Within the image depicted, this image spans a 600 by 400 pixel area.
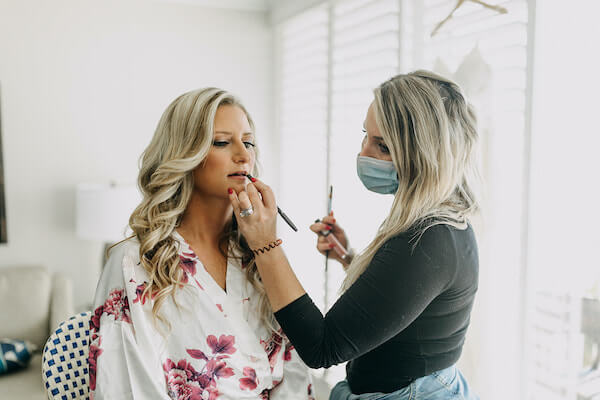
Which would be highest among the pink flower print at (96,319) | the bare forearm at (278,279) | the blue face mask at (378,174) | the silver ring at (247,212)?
the blue face mask at (378,174)

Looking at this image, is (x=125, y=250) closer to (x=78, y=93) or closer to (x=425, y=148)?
(x=425, y=148)

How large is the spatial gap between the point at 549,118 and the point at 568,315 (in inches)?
22.2

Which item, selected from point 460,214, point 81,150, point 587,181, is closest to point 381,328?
point 460,214

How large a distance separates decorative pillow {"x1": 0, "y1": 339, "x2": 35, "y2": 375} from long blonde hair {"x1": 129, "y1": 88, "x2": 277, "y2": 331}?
148 centimetres

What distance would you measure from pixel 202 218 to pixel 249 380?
43cm

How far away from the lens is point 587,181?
4.65 ft

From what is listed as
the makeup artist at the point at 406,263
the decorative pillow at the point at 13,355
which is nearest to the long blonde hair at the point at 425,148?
the makeup artist at the point at 406,263

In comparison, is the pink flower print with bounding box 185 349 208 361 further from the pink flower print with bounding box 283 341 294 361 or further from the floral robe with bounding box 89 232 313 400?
the pink flower print with bounding box 283 341 294 361

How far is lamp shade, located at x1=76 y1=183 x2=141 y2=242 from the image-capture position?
2.53 meters

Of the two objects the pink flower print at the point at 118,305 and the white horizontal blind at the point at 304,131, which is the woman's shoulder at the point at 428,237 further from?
the white horizontal blind at the point at 304,131

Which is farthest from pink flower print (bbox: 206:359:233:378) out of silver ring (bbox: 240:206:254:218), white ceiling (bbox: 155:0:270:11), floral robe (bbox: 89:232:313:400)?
white ceiling (bbox: 155:0:270:11)

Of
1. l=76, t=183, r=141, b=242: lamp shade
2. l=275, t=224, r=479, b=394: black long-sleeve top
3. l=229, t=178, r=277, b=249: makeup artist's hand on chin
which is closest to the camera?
l=275, t=224, r=479, b=394: black long-sleeve top

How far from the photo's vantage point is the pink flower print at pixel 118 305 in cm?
117

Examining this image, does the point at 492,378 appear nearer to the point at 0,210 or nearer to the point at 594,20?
the point at 594,20
